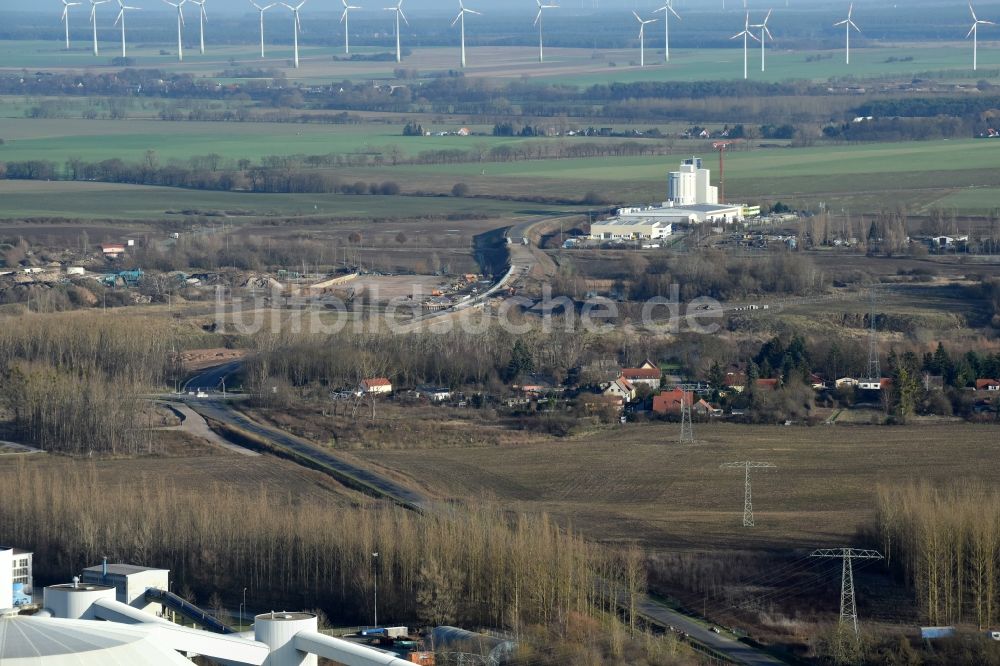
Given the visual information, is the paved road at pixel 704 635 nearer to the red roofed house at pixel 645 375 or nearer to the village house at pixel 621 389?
the village house at pixel 621 389

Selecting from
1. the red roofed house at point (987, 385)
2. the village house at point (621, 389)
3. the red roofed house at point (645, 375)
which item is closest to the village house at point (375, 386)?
the village house at point (621, 389)

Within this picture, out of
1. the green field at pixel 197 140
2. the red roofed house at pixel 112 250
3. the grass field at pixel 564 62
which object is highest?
the grass field at pixel 564 62

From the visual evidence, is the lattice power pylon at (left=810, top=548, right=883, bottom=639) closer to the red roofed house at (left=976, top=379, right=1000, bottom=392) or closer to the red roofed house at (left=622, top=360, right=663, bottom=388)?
the red roofed house at (left=976, top=379, right=1000, bottom=392)

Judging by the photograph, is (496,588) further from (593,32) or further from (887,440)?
(593,32)

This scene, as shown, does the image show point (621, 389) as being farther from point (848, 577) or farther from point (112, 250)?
point (112, 250)

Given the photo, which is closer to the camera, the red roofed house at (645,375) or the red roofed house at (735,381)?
the red roofed house at (735,381)

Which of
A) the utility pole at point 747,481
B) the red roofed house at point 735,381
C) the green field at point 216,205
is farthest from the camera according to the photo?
the green field at point 216,205
